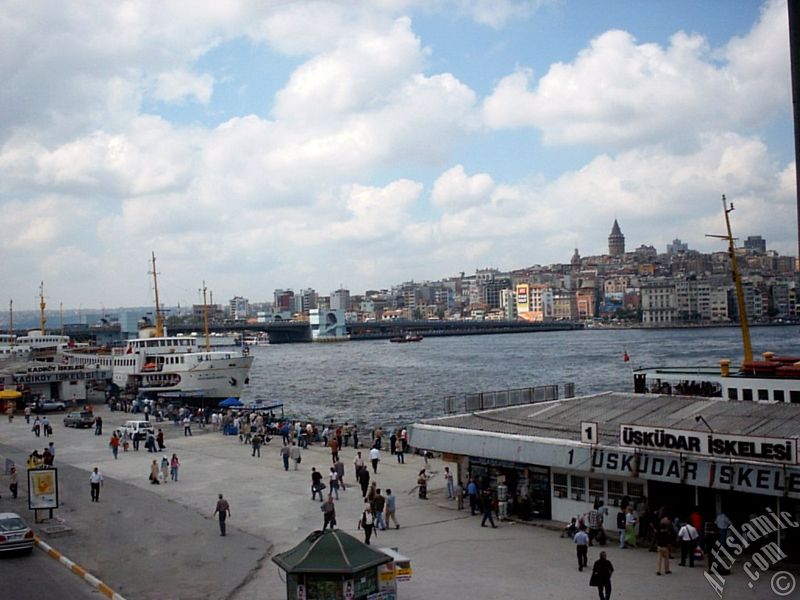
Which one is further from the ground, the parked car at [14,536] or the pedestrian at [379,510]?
the parked car at [14,536]

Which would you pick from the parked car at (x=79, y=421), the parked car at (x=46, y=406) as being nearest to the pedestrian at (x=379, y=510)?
the parked car at (x=79, y=421)

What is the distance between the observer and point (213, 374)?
206ft

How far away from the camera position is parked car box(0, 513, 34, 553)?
15.6 m

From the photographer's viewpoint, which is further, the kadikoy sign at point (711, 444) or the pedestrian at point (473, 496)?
the pedestrian at point (473, 496)

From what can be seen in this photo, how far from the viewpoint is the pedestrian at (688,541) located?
47.0 feet

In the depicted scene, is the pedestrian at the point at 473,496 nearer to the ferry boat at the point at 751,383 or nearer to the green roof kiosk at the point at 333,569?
the ferry boat at the point at 751,383

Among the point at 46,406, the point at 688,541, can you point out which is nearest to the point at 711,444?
the point at 688,541

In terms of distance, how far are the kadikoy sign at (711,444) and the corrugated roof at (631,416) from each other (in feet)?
2.31

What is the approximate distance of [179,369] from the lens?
209 ft

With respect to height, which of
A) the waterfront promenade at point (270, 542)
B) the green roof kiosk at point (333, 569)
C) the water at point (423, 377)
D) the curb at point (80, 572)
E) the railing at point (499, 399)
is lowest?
the water at point (423, 377)

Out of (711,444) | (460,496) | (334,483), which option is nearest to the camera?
(711,444)

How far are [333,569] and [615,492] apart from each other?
8304 millimetres

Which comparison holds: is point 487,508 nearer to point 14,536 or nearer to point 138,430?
point 14,536

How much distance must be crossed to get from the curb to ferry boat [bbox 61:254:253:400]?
46.1 m
